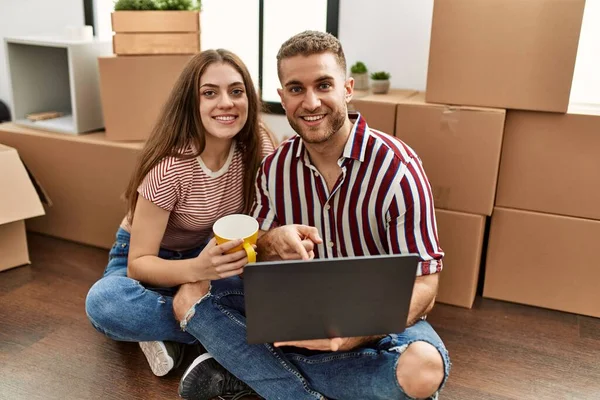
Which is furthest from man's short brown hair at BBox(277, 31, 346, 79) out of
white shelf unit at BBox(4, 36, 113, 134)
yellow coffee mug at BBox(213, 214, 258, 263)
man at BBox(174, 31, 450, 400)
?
white shelf unit at BBox(4, 36, 113, 134)

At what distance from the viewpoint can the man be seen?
4.17 ft

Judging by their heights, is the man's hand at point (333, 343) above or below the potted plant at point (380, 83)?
below

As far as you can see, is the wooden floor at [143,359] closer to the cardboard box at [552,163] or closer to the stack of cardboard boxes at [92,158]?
the stack of cardboard boxes at [92,158]

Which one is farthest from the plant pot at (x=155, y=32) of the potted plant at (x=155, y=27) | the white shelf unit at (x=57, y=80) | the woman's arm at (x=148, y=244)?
the woman's arm at (x=148, y=244)

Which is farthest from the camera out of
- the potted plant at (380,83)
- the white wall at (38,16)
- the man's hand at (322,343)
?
the white wall at (38,16)

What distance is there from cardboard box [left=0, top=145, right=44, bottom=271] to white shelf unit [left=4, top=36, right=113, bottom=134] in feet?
0.81

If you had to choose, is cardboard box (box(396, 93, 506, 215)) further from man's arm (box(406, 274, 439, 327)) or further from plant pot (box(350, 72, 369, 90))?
man's arm (box(406, 274, 439, 327))

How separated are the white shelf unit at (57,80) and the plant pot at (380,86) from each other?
1.01 meters

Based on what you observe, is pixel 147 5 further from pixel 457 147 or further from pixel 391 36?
pixel 457 147

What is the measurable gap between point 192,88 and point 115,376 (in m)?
0.77

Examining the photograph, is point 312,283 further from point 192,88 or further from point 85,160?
point 85,160

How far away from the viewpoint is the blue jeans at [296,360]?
1.27 metres

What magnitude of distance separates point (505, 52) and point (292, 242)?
90 cm

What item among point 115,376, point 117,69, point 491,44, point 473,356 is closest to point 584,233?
point 473,356
